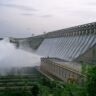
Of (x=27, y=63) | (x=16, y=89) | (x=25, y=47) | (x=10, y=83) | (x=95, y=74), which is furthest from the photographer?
(x=25, y=47)

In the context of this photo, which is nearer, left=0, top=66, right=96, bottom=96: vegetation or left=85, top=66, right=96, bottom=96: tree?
left=85, top=66, right=96, bottom=96: tree

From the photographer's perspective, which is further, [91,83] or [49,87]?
[49,87]

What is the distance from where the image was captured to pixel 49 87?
76.8 ft

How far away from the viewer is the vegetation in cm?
778

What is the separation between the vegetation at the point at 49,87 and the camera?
7777mm

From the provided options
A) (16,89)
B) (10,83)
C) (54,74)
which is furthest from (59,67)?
(16,89)

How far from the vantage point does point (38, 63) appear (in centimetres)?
5175

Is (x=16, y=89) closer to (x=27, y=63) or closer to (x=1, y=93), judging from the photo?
(x=1, y=93)

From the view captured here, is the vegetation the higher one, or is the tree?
the tree

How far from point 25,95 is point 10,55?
1434 inches

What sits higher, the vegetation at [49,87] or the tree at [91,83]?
the tree at [91,83]

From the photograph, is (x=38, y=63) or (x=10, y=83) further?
(x=38, y=63)

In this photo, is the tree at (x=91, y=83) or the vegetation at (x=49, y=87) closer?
the tree at (x=91, y=83)

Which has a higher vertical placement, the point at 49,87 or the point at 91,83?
the point at 91,83
